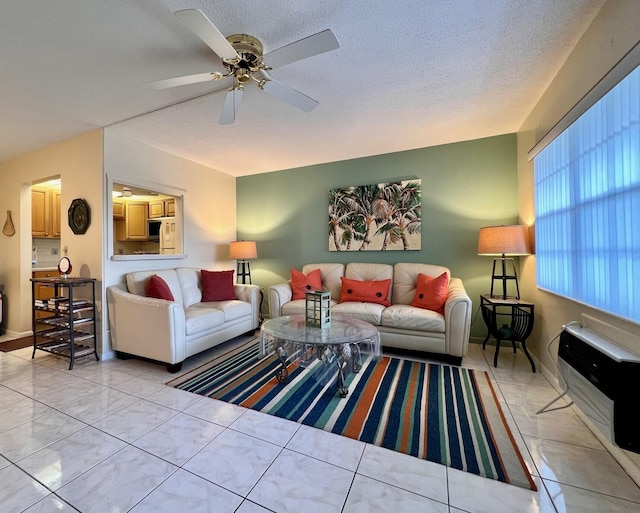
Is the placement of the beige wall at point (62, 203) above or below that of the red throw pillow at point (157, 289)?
above

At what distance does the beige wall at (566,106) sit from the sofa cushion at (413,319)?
2.88ft

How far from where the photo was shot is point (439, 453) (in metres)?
1.52

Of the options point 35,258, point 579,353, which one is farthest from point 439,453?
point 35,258

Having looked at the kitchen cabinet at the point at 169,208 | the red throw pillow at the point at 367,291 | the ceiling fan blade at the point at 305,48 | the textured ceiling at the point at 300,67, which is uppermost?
the textured ceiling at the point at 300,67

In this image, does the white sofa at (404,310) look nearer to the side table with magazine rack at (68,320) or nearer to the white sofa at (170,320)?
the white sofa at (170,320)

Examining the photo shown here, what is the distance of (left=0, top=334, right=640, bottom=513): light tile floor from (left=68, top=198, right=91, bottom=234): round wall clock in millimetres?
1733

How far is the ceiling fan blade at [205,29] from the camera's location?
4.11ft

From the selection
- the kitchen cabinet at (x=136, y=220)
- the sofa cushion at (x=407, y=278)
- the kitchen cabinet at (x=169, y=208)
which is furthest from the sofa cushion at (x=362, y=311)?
the kitchen cabinet at (x=136, y=220)

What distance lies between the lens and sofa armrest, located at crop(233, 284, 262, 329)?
11.9ft

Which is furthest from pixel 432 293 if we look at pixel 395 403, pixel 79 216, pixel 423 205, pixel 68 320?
pixel 79 216

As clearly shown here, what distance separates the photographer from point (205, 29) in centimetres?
137

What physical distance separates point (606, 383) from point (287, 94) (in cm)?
248

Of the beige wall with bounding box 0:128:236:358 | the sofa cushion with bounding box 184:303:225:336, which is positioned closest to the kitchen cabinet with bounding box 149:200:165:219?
the beige wall with bounding box 0:128:236:358

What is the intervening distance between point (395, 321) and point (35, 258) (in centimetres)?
596
